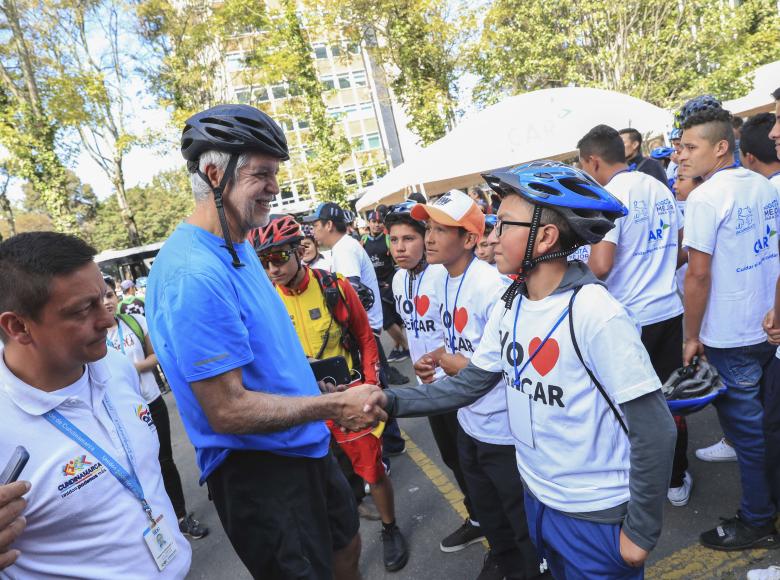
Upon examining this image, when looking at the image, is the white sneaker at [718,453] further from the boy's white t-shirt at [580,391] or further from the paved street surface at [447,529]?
the boy's white t-shirt at [580,391]

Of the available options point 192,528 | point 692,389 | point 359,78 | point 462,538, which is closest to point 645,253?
point 692,389

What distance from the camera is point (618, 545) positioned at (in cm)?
168

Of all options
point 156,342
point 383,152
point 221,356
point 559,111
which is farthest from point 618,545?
point 383,152

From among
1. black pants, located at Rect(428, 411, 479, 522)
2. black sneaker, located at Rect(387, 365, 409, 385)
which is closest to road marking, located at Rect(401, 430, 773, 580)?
black pants, located at Rect(428, 411, 479, 522)

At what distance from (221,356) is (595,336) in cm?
129

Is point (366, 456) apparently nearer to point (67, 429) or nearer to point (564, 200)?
point (67, 429)

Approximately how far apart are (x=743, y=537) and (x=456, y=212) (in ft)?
8.28

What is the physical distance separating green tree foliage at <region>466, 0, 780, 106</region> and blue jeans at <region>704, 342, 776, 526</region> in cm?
1577

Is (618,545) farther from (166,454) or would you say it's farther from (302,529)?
(166,454)

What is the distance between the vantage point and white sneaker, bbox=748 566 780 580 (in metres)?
2.50

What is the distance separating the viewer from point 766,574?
2.52 m

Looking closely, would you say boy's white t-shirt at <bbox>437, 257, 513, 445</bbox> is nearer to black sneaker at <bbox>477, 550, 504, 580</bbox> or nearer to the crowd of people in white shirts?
the crowd of people in white shirts

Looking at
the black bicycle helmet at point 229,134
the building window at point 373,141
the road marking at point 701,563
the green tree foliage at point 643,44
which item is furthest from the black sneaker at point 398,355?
the building window at point 373,141

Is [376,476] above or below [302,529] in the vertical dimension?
below
